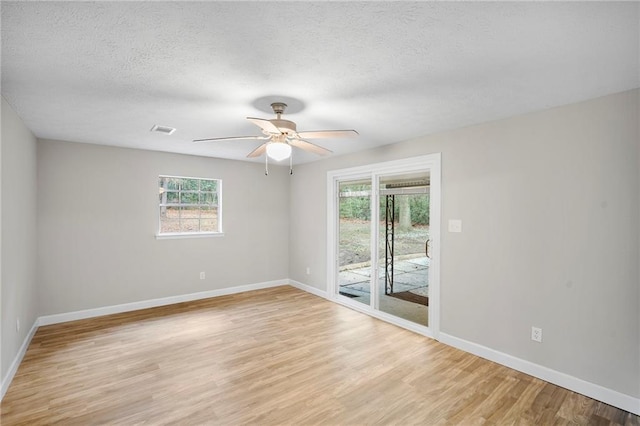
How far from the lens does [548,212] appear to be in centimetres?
273

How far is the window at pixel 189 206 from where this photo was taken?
4.90 meters

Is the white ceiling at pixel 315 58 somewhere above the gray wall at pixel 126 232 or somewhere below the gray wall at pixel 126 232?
above

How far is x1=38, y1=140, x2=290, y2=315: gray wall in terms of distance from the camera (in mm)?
3998

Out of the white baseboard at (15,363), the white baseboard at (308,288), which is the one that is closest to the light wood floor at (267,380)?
the white baseboard at (15,363)

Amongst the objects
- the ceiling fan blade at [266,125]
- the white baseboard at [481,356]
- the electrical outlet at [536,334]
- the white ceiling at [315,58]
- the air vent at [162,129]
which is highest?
the air vent at [162,129]

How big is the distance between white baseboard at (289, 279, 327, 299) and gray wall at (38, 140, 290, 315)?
0.58 metres

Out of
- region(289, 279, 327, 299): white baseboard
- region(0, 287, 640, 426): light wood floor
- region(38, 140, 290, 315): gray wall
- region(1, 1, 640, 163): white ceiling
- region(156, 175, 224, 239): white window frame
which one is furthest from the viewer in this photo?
region(289, 279, 327, 299): white baseboard

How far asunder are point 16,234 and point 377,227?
3.96 meters

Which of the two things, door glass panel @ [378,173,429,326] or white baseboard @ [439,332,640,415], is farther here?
door glass panel @ [378,173,429,326]

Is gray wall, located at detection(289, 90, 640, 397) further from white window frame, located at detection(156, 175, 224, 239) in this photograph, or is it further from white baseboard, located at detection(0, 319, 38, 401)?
white baseboard, located at detection(0, 319, 38, 401)

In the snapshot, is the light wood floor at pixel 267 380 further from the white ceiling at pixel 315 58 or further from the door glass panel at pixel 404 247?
the white ceiling at pixel 315 58

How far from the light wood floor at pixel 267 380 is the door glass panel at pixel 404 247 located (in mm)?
514

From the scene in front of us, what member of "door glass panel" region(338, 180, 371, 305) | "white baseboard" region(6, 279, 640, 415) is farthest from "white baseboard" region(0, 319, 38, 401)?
"door glass panel" region(338, 180, 371, 305)

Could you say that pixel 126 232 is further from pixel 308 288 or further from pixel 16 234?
pixel 308 288
